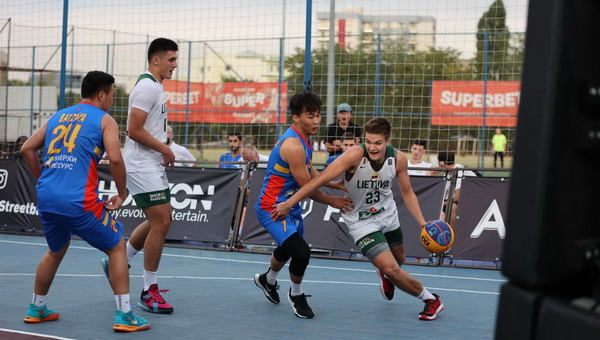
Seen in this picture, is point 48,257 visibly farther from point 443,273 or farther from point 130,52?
point 130,52

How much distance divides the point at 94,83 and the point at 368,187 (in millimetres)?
2512

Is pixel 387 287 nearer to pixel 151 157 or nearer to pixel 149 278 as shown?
pixel 149 278

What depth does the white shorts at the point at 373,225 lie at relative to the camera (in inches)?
280

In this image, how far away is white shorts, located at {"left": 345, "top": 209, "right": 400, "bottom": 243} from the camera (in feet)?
A: 23.4

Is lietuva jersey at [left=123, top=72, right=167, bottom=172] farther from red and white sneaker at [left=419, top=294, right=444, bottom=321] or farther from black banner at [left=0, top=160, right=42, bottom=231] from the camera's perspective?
black banner at [left=0, top=160, right=42, bottom=231]

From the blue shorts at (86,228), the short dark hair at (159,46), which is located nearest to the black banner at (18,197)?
the short dark hair at (159,46)

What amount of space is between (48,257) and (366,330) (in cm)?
254

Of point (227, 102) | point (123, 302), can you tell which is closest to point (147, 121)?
point (123, 302)

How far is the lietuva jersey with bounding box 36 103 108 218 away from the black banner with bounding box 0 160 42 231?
8.55m

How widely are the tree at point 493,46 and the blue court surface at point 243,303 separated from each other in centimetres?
641

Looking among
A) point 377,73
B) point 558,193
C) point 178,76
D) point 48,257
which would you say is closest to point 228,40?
point 377,73

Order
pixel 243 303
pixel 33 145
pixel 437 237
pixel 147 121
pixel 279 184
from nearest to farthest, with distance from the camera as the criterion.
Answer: pixel 33 145, pixel 147 121, pixel 437 237, pixel 279 184, pixel 243 303

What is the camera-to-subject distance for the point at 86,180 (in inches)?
238

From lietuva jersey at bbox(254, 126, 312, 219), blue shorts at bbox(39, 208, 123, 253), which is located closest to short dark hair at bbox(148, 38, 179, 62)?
lietuva jersey at bbox(254, 126, 312, 219)
